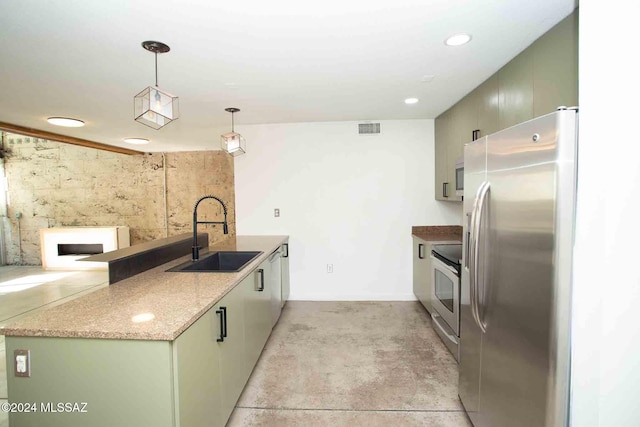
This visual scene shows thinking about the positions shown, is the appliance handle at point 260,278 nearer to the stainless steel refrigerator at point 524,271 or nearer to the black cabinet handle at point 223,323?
the black cabinet handle at point 223,323

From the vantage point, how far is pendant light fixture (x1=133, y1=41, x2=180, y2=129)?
1813 millimetres

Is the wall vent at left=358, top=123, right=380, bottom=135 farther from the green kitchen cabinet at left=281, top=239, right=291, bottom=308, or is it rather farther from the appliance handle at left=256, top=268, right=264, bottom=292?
the appliance handle at left=256, top=268, right=264, bottom=292

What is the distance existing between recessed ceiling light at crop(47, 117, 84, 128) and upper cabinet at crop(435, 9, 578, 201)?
15.6 feet

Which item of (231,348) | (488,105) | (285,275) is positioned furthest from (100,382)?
(488,105)

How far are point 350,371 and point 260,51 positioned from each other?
8.45 feet

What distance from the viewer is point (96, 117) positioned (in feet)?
12.6

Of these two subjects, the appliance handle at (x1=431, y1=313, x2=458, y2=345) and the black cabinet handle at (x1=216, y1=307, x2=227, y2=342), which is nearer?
the black cabinet handle at (x1=216, y1=307, x2=227, y2=342)

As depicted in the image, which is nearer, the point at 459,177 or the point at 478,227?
the point at 478,227

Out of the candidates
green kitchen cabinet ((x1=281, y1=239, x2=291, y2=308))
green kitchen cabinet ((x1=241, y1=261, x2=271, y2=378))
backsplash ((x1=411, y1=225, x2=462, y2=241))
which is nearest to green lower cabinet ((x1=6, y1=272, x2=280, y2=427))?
green kitchen cabinet ((x1=241, y1=261, x2=271, y2=378))

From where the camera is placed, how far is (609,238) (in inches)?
44.5

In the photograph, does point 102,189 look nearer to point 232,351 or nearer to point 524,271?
point 232,351

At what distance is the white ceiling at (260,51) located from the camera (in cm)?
167

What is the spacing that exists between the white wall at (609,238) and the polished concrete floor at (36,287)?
4.28 m

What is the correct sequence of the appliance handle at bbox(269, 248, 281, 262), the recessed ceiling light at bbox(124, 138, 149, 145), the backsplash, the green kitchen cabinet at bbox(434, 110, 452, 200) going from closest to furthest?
the appliance handle at bbox(269, 248, 281, 262) → the green kitchen cabinet at bbox(434, 110, 452, 200) → the backsplash → the recessed ceiling light at bbox(124, 138, 149, 145)
